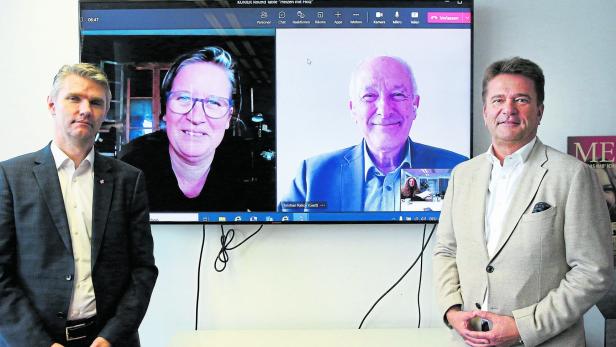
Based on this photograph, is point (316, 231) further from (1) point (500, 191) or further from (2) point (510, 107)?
(2) point (510, 107)

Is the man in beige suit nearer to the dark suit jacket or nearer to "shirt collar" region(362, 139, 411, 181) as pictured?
"shirt collar" region(362, 139, 411, 181)

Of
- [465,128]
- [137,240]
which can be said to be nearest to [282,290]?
[137,240]

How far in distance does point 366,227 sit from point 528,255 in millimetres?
1172

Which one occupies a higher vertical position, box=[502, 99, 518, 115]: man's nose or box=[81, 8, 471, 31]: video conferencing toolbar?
box=[81, 8, 471, 31]: video conferencing toolbar

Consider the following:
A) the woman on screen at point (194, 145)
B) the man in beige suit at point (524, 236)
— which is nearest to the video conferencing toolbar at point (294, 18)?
the woman on screen at point (194, 145)

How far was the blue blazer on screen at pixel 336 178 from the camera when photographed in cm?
267

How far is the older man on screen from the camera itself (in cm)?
265

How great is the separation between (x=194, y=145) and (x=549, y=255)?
1743 millimetres

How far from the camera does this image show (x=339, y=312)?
9.19 feet

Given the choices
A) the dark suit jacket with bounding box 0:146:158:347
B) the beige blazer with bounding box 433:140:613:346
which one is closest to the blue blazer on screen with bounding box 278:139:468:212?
the beige blazer with bounding box 433:140:613:346

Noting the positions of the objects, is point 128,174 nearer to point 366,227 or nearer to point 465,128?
point 366,227

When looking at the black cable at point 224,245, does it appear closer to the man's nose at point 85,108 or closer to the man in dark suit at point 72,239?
the man in dark suit at point 72,239

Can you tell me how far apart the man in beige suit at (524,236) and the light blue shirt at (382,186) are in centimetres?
77

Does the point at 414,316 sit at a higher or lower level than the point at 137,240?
lower
